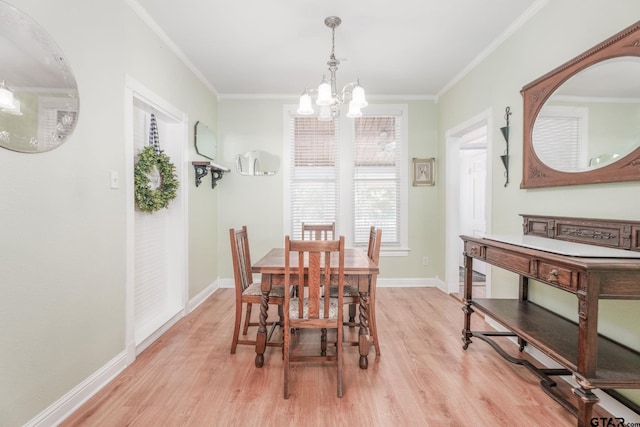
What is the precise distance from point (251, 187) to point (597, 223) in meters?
3.68

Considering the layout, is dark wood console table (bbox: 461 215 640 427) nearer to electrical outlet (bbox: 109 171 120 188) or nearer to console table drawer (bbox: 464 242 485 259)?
console table drawer (bbox: 464 242 485 259)

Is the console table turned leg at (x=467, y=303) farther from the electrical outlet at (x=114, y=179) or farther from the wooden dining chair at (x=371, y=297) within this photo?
the electrical outlet at (x=114, y=179)

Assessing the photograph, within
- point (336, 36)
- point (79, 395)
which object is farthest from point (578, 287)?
point (79, 395)

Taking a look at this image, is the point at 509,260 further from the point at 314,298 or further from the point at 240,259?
the point at 240,259

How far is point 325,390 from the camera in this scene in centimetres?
200

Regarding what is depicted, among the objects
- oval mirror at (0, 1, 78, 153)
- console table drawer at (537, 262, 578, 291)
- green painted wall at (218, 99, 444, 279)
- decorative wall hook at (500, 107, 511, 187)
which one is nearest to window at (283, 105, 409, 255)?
green painted wall at (218, 99, 444, 279)

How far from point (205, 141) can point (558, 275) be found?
3669 millimetres

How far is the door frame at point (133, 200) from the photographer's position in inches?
89.8

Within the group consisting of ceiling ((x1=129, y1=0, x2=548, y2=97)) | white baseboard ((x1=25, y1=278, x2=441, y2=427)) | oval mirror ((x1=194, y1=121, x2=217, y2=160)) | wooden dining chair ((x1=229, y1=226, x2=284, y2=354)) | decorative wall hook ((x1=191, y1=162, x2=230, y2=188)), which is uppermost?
ceiling ((x1=129, y1=0, x2=548, y2=97))

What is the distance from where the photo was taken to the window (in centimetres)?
439

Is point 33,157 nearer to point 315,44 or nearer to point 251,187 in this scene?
point 315,44

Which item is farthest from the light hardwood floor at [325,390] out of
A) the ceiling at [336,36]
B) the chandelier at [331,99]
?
the ceiling at [336,36]

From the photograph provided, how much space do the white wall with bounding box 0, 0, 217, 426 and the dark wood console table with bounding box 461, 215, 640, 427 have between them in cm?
260

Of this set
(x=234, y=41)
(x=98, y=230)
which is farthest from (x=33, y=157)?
(x=234, y=41)
